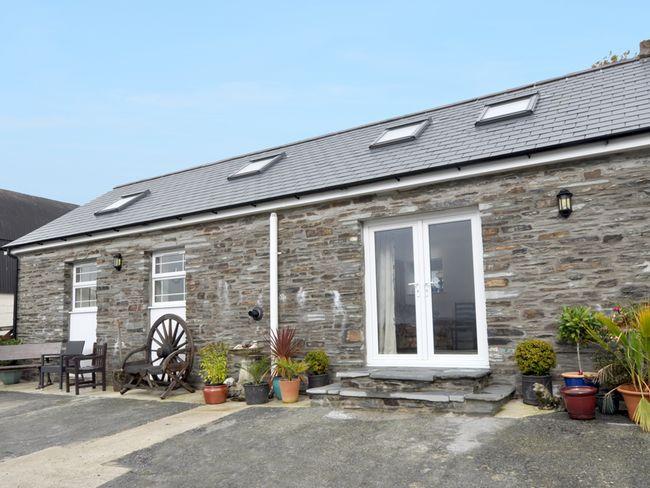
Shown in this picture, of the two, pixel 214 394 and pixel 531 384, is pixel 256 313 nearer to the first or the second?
pixel 214 394

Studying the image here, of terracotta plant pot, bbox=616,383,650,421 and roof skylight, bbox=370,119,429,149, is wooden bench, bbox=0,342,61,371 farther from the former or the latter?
terracotta plant pot, bbox=616,383,650,421

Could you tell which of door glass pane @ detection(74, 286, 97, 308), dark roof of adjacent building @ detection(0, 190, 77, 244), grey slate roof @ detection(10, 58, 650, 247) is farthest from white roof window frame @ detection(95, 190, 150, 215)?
dark roof of adjacent building @ detection(0, 190, 77, 244)

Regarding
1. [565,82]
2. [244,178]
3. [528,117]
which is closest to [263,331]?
[244,178]

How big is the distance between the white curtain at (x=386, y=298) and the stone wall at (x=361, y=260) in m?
0.29

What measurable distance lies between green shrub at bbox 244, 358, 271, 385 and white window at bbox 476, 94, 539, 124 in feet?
16.8

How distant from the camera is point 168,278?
998 cm

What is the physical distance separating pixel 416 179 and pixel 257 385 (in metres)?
3.67

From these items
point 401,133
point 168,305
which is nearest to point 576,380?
point 401,133

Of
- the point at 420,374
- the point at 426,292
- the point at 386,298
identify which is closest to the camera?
the point at 420,374

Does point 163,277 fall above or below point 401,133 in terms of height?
below

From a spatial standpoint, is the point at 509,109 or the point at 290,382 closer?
the point at 290,382

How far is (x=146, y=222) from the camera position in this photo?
32.4 ft

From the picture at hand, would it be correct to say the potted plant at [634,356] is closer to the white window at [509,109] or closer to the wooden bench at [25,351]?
the white window at [509,109]

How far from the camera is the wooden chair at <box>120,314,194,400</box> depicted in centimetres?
838
